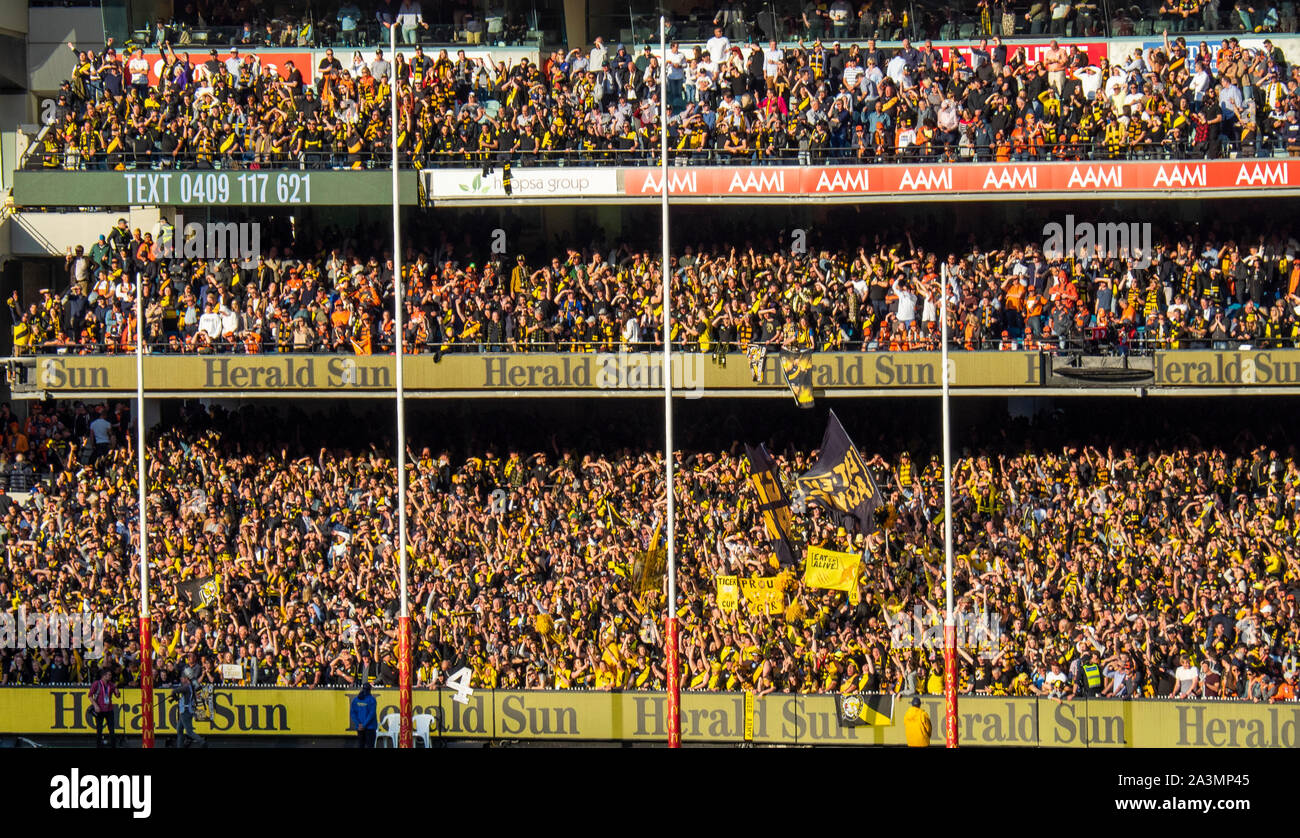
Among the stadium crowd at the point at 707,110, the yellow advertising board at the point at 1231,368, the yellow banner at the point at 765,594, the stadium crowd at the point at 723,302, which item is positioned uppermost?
the stadium crowd at the point at 707,110

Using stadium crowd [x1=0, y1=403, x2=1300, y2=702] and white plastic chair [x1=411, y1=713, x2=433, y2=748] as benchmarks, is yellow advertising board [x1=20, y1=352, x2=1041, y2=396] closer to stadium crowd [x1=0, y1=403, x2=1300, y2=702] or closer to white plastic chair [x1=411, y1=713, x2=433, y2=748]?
stadium crowd [x1=0, y1=403, x2=1300, y2=702]

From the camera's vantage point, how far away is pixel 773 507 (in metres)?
25.0

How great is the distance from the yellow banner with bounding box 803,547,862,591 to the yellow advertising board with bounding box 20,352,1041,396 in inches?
191

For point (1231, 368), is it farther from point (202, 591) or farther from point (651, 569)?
point (202, 591)

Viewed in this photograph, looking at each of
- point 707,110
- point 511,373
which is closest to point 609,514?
point 511,373

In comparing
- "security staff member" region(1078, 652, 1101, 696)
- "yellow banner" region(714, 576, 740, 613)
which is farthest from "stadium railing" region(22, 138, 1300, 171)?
"security staff member" region(1078, 652, 1101, 696)

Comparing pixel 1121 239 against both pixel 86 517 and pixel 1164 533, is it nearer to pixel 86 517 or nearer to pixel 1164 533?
pixel 1164 533

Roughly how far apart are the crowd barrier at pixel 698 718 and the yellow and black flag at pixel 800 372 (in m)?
6.70

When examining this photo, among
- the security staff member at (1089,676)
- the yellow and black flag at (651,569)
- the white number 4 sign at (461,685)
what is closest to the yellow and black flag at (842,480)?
the yellow and black flag at (651,569)

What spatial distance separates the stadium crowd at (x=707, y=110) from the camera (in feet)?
95.2

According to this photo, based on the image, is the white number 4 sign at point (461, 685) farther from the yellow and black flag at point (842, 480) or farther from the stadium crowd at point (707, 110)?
the stadium crowd at point (707, 110)

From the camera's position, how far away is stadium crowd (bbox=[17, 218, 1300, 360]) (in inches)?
1100

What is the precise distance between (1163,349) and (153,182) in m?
17.1
